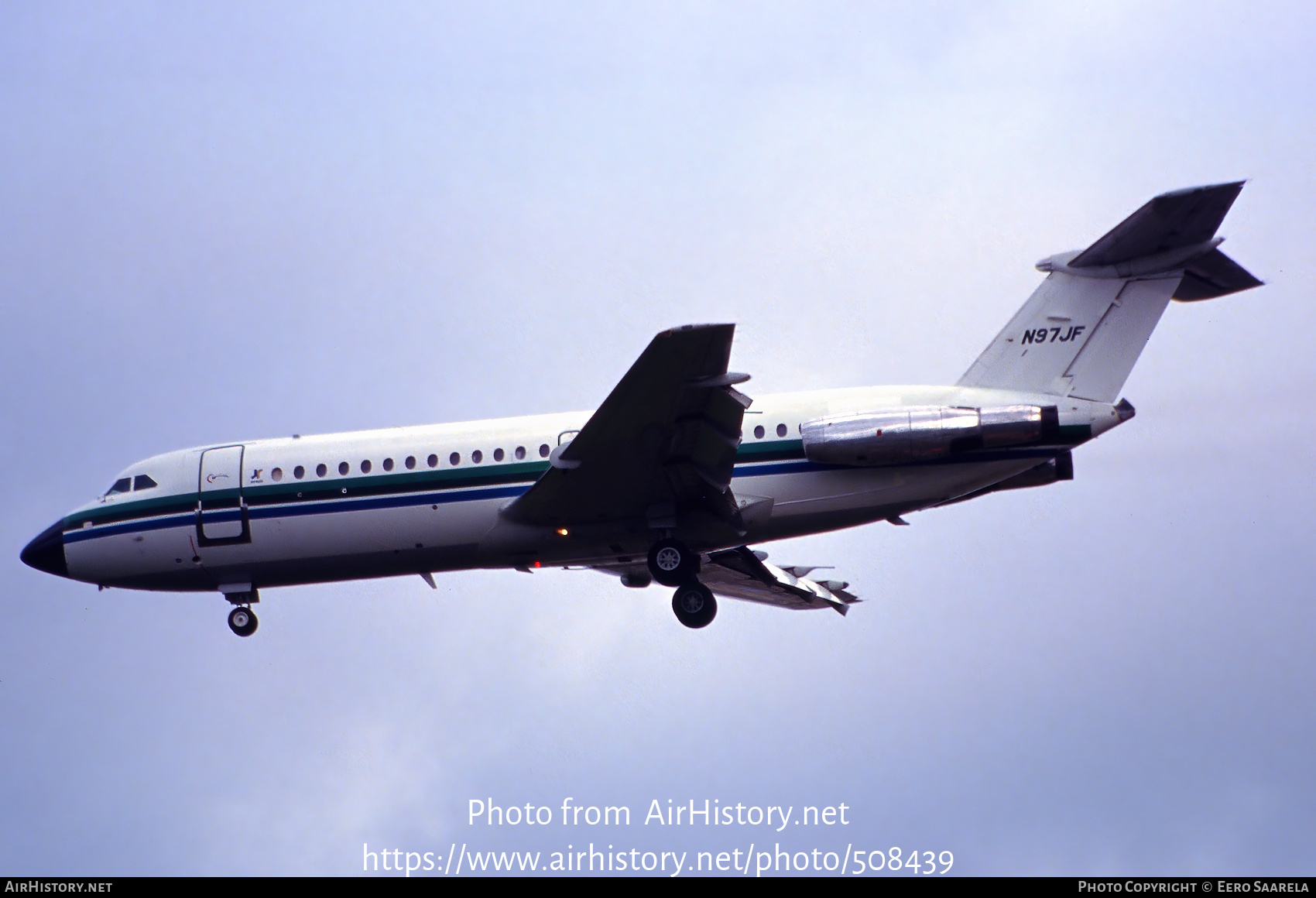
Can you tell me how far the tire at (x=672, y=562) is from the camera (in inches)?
1001

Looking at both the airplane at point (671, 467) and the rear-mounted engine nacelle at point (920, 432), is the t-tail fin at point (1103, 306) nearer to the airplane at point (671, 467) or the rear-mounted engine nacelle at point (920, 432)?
the airplane at point (671, 467)

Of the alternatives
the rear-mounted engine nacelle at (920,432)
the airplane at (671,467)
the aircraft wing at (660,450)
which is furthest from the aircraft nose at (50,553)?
the rear-mounted engine nacelle at (920,432)

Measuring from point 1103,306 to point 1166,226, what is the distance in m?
1.78

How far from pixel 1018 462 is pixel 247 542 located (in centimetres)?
1373

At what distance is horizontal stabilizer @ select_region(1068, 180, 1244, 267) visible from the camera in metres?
22.8

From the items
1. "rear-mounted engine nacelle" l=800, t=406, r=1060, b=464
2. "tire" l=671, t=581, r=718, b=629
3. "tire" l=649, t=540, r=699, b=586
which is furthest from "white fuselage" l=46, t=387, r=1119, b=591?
"tire" l=671, t=581, r=718, b=629

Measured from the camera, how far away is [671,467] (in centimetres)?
2441

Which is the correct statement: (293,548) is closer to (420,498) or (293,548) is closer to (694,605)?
(420,498)

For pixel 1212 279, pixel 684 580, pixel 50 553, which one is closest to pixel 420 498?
pixel 684 580

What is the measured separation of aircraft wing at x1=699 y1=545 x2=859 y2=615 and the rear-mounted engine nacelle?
17.1 feet

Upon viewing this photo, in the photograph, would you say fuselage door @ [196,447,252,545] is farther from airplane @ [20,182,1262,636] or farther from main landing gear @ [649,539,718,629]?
main landing gear @ [649,539,718,629]

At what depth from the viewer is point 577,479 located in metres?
24.6
